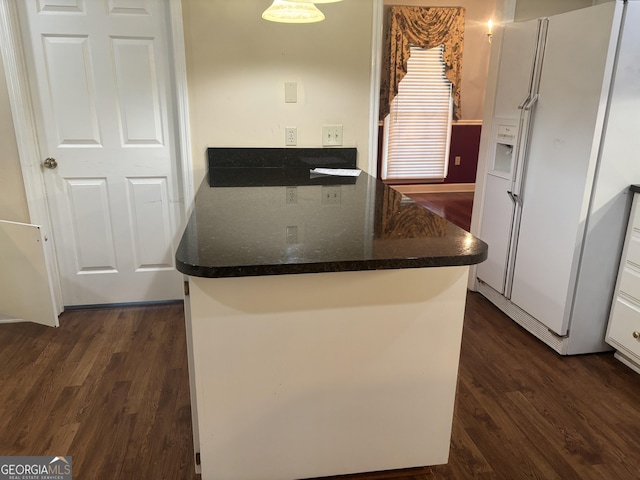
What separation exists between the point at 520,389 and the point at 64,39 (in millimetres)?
2982

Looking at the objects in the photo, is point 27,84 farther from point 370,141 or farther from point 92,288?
point 370,141

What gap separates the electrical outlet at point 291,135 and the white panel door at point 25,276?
139 centimetres

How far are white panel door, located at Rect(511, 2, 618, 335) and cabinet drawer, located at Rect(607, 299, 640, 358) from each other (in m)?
0.22

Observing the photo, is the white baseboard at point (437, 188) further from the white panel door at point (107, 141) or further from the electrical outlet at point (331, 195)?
the electrical outlet at point (331, 195)

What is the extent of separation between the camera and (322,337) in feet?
4.45

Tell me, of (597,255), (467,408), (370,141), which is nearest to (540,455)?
(467,408)

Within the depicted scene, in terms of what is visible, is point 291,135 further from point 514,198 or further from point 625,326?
point 625,326

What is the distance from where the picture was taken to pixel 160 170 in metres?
2.76

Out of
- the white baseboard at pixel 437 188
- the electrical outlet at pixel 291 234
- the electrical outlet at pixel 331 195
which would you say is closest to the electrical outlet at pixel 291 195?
the electrical outlet at pixel 331 195

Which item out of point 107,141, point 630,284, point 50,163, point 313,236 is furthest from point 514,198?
point 50,163

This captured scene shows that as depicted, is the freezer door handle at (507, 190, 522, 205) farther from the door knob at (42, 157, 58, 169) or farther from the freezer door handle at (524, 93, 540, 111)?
the door knob at (42, 157, 58, 169)

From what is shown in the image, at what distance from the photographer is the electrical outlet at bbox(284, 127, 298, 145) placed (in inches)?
102

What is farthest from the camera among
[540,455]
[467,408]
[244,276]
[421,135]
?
[421,135]

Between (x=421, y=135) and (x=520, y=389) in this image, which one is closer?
(x=520, y=389)
